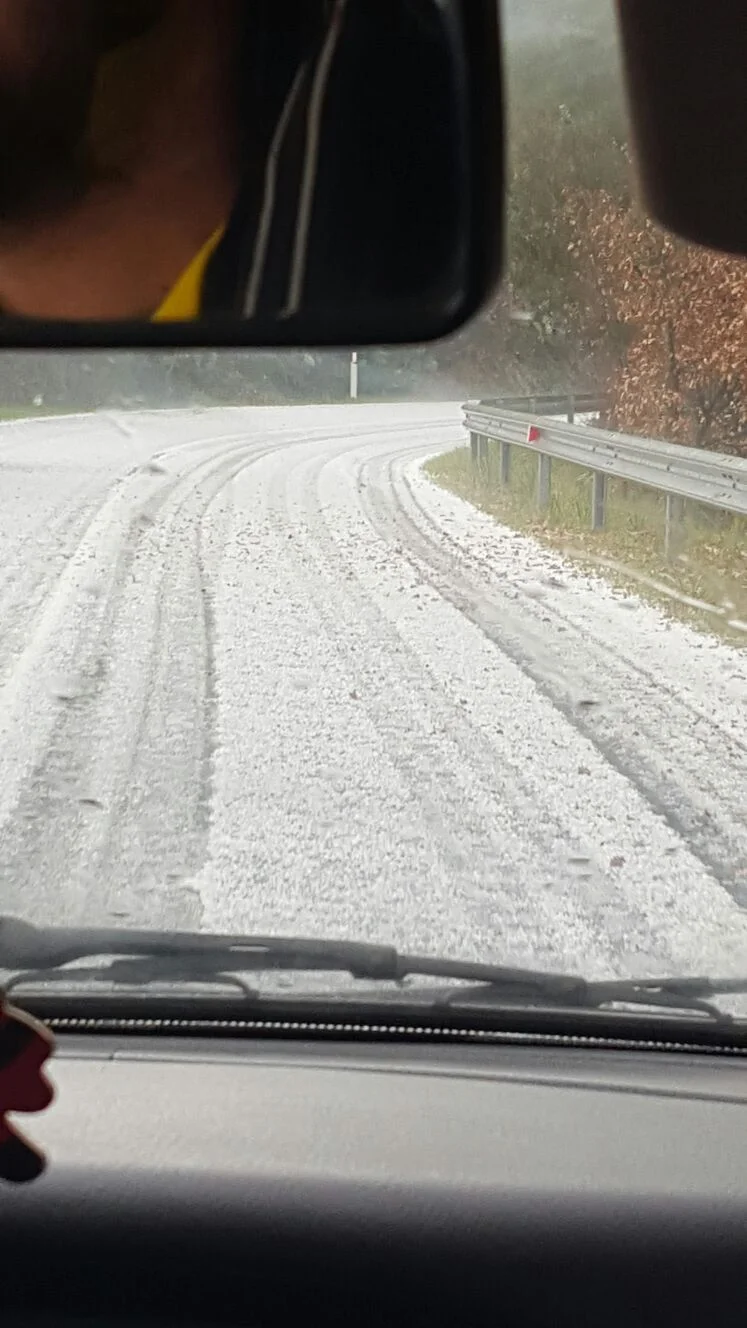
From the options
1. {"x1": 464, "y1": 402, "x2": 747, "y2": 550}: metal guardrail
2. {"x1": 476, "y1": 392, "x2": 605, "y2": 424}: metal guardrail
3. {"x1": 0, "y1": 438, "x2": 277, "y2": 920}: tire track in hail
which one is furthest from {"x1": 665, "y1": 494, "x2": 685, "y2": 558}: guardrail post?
{"x1": 0, "y1": 438, "x2": 277, "y2": 920}: tire track in hail

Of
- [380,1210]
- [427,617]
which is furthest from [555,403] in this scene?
[380,1210]

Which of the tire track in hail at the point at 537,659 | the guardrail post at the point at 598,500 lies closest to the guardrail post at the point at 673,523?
the guardrail post at the point at 598,500

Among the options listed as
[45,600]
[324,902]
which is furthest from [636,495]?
[324,902]

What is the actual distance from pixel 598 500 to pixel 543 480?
0.26 meters

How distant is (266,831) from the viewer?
4082mm

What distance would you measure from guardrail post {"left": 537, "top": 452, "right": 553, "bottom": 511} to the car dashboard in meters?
2.94

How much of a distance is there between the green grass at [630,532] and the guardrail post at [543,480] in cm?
3

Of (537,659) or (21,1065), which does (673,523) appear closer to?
(537,659)

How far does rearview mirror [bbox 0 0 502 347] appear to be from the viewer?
5.63ft

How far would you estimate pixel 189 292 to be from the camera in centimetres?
177

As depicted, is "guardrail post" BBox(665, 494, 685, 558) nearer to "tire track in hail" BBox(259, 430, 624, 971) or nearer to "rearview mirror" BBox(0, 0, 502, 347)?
"tire track in hail" BBox(259, 430, 624, 971)

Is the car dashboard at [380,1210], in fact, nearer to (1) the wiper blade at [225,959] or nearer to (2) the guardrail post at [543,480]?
(1) the wiper blade at [225,959]

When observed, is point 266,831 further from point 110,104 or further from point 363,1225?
point 110,104

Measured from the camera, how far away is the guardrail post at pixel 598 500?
579 centimetres
